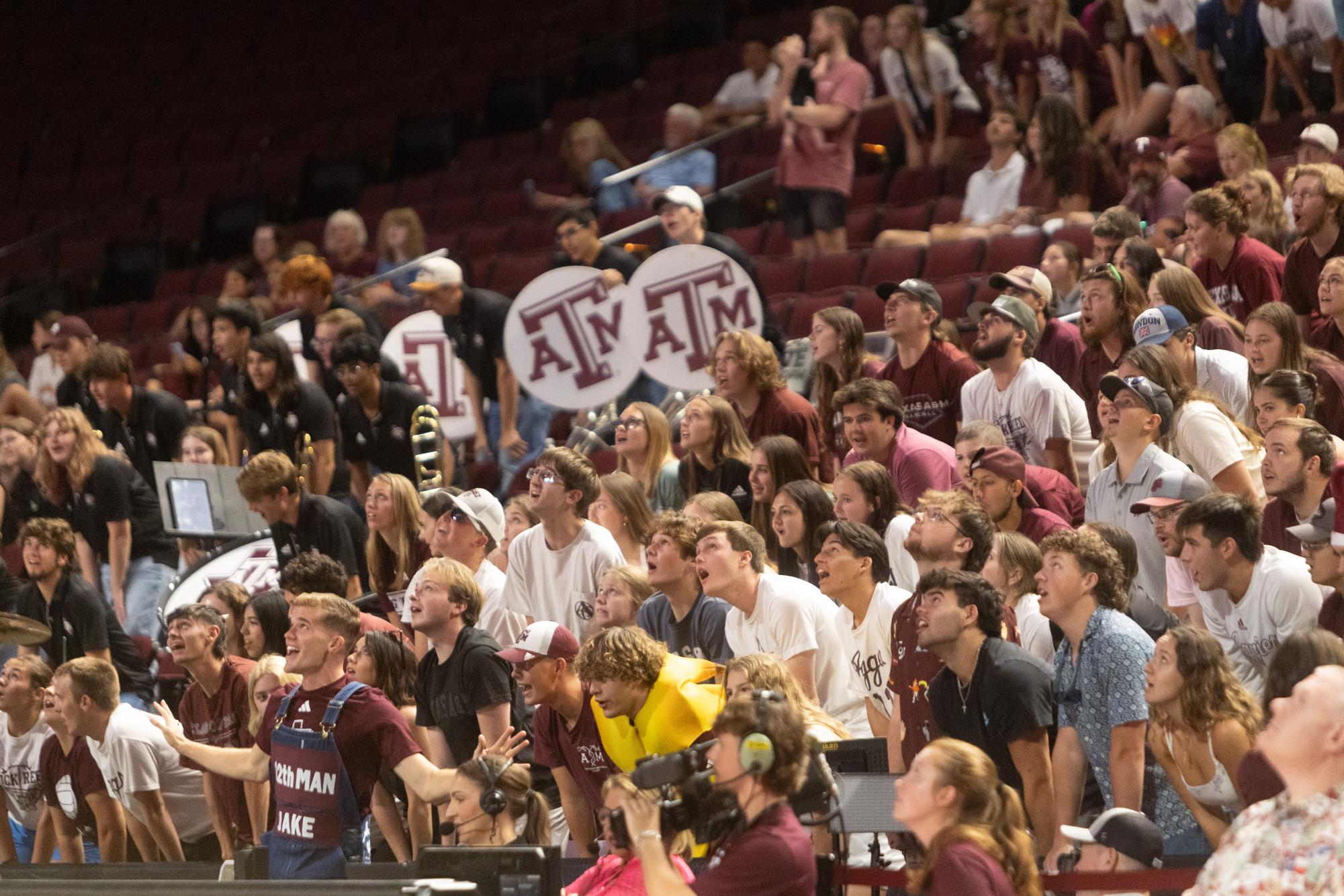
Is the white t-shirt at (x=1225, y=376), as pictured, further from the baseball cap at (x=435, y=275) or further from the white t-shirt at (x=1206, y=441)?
the baseball cap at (x=435, y=275)

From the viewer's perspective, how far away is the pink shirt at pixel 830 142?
10609 mm

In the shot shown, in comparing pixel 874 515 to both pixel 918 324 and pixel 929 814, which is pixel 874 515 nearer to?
pixel 918 324

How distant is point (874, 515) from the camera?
6754 millimetres

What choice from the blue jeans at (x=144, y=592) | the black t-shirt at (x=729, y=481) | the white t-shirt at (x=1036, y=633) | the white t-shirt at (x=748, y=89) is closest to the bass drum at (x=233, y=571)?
the blue jeans at (x=144, y=592)

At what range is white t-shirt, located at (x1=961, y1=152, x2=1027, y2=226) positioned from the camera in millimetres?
10539

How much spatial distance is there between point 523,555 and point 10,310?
28.3 feet

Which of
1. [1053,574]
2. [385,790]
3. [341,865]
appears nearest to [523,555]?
[385,790]

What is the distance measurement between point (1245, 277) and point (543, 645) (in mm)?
3712

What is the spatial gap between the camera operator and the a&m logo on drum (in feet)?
15.3

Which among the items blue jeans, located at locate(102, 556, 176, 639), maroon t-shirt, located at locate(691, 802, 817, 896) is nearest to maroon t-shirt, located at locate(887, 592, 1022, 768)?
maroon t-shirt, located at locate(691, 802, 817, 896)

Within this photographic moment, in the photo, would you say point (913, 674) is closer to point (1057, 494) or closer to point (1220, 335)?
point (1057, 494)

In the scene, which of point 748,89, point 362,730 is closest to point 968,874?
point 362,730

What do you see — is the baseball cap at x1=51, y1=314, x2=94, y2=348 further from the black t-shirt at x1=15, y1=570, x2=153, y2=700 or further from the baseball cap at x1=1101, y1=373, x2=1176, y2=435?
the baseball cap at x1=1101, y1=373, x2=1176, y2=435

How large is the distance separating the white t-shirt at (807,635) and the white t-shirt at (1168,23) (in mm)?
5269
